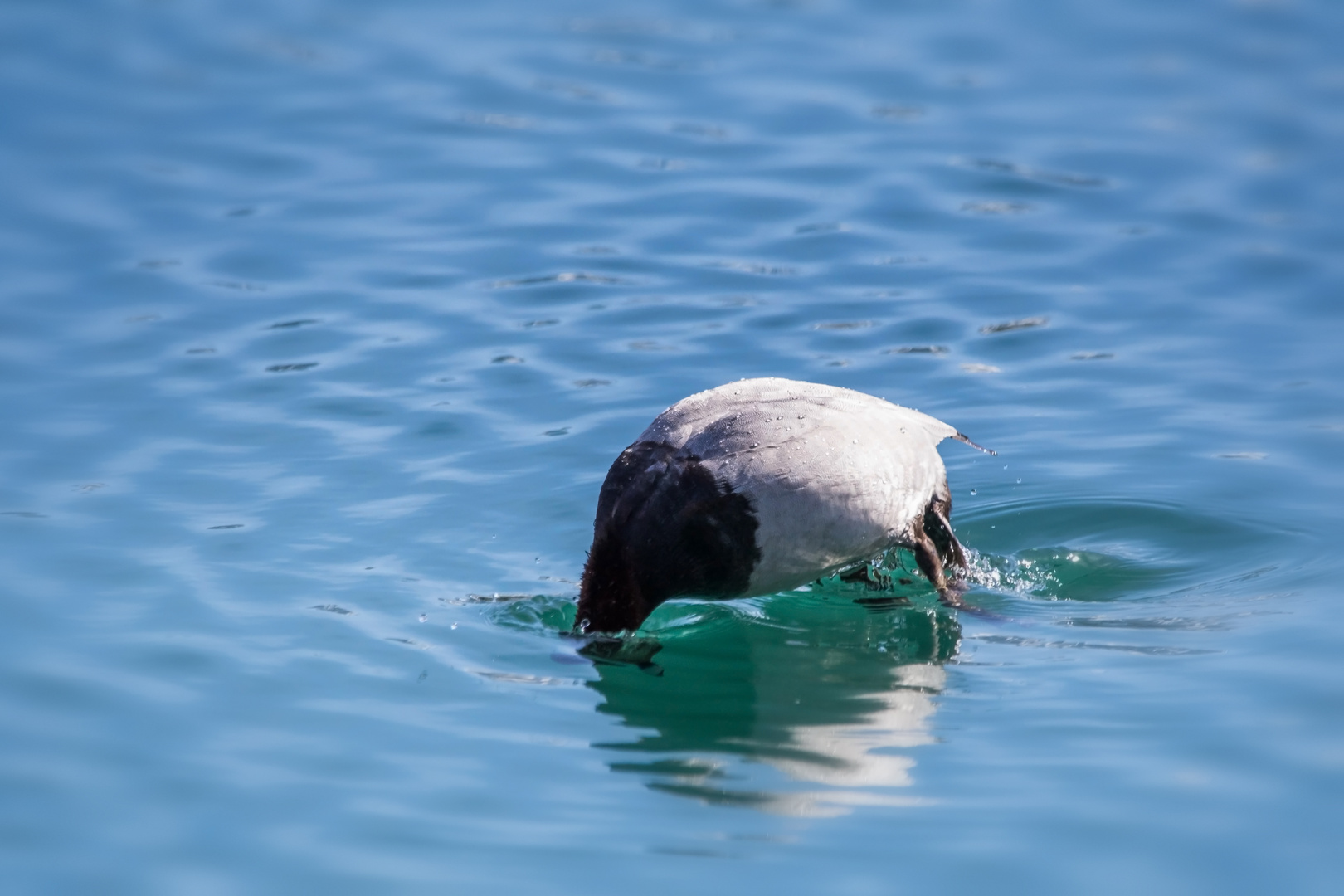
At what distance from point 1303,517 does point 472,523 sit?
4.03 m

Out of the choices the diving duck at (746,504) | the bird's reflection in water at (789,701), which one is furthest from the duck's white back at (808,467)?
the bird's reflection in water at (789,701)

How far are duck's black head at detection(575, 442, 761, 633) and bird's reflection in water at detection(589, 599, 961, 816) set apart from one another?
27 cm

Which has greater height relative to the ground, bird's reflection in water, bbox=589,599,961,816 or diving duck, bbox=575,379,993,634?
diving duck, bbox=575,379,993,634

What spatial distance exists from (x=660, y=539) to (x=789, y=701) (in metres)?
0.82

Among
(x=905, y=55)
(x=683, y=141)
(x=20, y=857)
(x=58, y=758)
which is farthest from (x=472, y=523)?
(x=905, y=55)

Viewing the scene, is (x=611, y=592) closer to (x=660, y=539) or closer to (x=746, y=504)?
(x=660, y=539)

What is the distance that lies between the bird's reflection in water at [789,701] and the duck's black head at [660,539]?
267mm

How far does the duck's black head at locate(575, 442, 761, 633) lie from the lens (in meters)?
6.48

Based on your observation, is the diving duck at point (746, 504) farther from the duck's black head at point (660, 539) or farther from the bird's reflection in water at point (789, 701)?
the bird's reflection in water at point (789, 701)

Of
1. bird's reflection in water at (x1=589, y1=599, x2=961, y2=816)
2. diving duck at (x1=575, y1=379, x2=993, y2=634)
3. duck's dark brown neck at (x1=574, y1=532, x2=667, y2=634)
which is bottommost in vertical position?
bird's reflection in water at (x1=589, y1=599, x2=961, y2=816)

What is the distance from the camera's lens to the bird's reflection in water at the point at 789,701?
5.69 metres

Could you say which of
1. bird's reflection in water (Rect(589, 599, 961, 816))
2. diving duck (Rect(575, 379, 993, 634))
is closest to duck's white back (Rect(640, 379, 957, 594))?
diving duck (Rect(575, 379, 993, 634))

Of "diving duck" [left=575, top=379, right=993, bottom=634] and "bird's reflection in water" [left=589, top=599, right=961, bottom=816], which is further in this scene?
"diving duck" [left=575, top=379, right=993, bottom=634]

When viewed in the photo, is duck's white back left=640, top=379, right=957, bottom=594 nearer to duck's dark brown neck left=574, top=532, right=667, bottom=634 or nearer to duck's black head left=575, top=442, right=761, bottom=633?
duck's black head left=575, top=442, right=761, bottom=633
